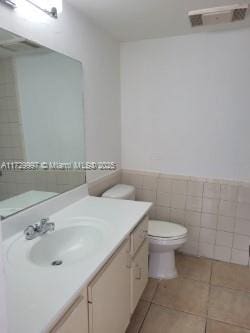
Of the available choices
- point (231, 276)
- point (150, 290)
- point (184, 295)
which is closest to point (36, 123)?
point (150, 290)

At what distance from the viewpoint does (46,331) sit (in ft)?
2.46

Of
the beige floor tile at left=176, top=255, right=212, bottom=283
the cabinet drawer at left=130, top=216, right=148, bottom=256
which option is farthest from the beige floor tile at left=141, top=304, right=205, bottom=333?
the cabinet drawer at left=130, top=216, right=148, bottom=256

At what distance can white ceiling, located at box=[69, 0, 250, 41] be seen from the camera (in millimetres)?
1647

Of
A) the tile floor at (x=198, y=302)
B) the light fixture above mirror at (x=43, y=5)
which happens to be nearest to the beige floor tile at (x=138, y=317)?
the tile floor at (x=198, y=302)

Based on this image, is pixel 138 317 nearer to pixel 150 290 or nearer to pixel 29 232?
pixel 150 290

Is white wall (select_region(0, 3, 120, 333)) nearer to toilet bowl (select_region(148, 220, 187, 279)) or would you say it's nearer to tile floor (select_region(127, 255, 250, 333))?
toilet bowl (select_region(148, 220, 187, 279))

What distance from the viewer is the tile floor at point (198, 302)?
5.63ft

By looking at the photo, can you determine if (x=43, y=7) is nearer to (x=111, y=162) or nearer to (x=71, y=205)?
(x=71, y=205)

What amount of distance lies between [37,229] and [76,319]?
558 mm

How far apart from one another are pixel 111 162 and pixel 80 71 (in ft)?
3.11

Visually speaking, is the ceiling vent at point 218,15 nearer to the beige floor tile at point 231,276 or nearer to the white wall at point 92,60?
the white wall at point 92,60

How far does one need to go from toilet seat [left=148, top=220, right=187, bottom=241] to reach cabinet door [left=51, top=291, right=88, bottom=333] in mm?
1183

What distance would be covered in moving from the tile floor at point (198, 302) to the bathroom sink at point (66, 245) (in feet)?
2.49

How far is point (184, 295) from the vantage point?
2018 mm
